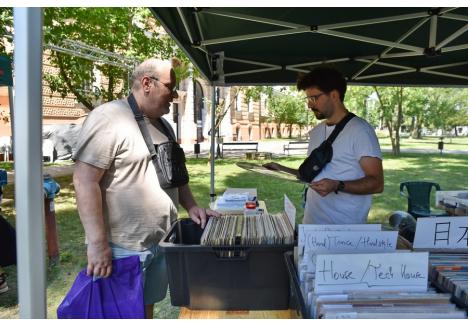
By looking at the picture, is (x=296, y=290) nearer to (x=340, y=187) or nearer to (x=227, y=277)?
(x=227, y=277)

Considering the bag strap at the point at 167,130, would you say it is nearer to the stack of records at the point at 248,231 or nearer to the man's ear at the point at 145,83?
the man's ear at the point at 145,83

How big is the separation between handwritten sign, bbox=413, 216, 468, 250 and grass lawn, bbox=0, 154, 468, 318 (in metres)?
2.34

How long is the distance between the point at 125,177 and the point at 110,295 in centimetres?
44

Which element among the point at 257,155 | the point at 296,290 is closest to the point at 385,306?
the point at 296,290

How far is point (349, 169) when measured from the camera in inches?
70.7

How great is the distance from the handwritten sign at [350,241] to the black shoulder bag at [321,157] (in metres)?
0.86

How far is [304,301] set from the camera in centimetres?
83

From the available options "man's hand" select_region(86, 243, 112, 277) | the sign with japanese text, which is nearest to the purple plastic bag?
"man's hand" select_region(86, 243, 112, 277)

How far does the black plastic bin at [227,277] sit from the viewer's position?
1.04 m

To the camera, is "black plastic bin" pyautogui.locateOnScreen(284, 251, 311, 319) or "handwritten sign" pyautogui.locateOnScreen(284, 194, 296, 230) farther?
"handwritten sign" pyautogui.locateOnScreen(284, 194, 296, 230)

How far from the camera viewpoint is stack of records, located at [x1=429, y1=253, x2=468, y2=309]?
2.58 ft

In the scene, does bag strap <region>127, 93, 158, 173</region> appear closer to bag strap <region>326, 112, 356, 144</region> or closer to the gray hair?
the gray hair

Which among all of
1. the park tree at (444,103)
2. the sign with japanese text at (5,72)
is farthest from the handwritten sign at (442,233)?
the park tree at (444,103)
